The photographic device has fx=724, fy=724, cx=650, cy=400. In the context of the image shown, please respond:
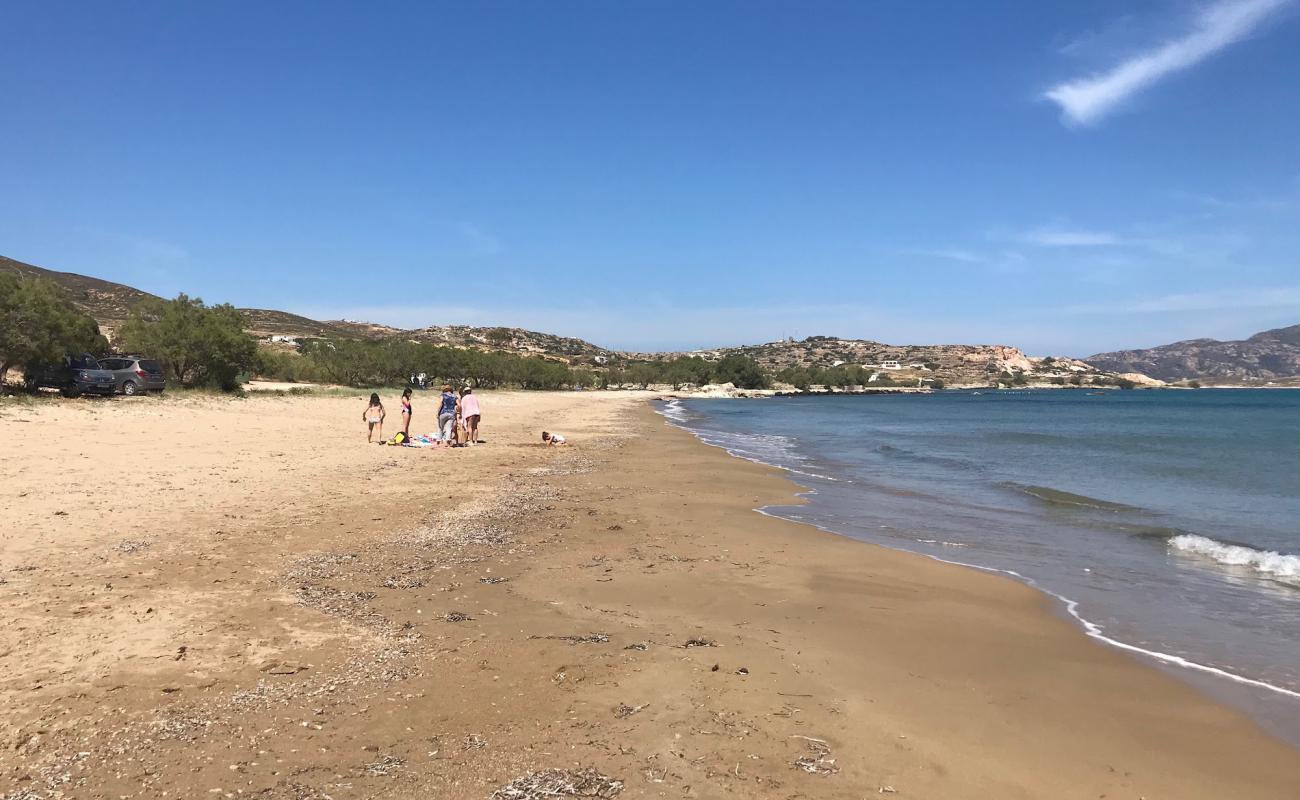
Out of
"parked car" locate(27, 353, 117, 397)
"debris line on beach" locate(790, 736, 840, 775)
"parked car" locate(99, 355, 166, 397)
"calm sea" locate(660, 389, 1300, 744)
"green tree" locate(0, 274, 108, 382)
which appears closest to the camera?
"debris line on beach" locate(790, 736, 840, 775)

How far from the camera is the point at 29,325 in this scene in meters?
24.3

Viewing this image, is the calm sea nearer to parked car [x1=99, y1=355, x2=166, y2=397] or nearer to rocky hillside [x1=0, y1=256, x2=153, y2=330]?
parked car [x1=99, y1=355, x2=166, y2=397]

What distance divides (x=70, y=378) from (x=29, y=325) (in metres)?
2.57

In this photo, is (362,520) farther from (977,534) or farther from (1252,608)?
(1252,608)

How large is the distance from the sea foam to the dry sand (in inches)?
157

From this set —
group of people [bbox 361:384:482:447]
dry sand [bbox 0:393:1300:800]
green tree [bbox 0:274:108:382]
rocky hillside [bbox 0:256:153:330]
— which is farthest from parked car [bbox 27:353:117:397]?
rocky hillside [bbox 0:256:153:330]

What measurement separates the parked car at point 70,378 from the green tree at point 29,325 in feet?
1.48

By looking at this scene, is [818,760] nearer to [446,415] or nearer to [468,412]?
[446,415]

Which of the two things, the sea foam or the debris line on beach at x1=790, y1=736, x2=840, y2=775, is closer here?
the debris line on beach at x1=790, y1=736, x2=840, y2=775

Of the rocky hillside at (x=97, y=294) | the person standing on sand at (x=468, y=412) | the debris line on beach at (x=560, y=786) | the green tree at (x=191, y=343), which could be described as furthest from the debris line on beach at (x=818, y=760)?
the rocky hillside at (x=97, y=294)

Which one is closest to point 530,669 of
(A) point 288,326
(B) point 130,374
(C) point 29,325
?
(C) point 29,325

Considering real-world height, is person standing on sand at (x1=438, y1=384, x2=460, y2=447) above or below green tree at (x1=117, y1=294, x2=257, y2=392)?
below

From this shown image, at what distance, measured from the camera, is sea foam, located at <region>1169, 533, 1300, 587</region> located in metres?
9.34

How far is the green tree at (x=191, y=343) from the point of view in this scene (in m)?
35.0
